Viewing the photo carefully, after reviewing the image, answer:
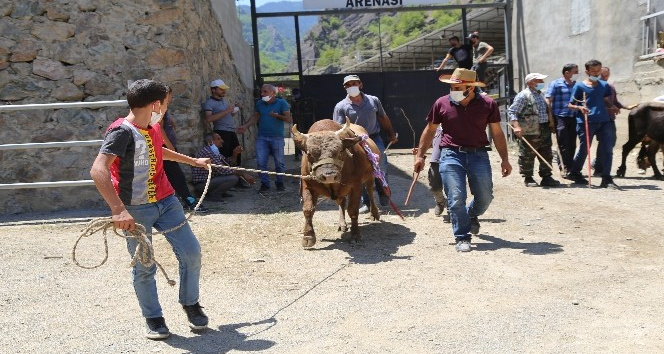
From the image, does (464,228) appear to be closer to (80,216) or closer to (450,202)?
(450,202)

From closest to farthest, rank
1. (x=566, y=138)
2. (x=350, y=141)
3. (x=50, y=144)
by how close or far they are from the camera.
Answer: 1. (x=350, y=141)
2. (x=50, y=144)
3. (x=566, y=138)

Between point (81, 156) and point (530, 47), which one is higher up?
point (530, 47)

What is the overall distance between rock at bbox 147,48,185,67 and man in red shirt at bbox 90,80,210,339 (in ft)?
17.2

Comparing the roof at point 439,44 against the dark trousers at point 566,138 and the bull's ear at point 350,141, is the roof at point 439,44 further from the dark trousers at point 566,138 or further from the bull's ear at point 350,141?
the bull's ear at point 350,141

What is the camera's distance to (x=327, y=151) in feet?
21.5

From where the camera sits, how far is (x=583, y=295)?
489 cm

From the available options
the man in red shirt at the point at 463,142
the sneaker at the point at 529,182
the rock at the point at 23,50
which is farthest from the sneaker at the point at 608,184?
the rock at the point at 23,50

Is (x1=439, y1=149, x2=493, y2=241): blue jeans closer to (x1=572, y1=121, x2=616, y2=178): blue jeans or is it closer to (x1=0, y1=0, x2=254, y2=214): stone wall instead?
(x1=572, y1=121, x2=616, y2=178): blue jeans

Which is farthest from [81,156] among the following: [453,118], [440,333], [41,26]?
[440,333]

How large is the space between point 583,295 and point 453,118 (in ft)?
7.51

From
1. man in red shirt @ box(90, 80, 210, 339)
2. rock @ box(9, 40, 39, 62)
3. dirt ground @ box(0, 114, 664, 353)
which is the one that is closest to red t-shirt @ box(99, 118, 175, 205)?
man in red shirt @ box(90, 80, 210, 339)

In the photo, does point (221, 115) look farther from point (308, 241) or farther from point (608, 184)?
point (608, 184)

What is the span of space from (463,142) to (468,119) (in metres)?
0.24

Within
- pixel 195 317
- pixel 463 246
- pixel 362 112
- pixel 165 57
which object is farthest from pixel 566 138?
pixel 195 317
